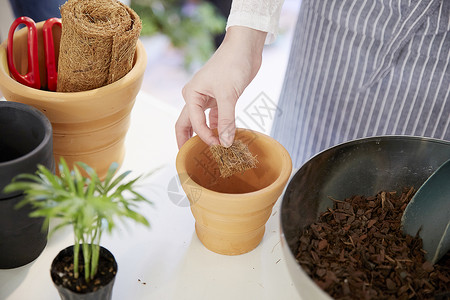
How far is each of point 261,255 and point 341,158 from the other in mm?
202

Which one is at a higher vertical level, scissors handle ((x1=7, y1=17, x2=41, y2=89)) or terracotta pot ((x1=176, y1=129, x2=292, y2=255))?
scissors handle ((x1=7, y1=17, x2=41, y2=89))

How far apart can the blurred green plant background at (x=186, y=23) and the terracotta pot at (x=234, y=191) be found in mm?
1813

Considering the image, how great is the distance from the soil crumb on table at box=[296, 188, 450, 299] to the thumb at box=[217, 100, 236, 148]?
6.9 inches

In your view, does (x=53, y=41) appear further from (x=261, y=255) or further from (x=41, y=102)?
(x=261, y=255)

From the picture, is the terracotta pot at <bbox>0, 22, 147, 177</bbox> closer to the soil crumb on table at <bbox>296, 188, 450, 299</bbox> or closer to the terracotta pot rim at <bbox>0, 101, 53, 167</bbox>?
the terracotta pot rim at <bbox>0, 101, 53, 167</bbox>

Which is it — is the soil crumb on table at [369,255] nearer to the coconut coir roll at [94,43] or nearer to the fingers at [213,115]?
the fingers at [213,115]

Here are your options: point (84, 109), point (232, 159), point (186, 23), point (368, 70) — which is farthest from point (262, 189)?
point (186, 23)

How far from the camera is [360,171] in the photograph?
695 mm

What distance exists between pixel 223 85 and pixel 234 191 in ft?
0.60

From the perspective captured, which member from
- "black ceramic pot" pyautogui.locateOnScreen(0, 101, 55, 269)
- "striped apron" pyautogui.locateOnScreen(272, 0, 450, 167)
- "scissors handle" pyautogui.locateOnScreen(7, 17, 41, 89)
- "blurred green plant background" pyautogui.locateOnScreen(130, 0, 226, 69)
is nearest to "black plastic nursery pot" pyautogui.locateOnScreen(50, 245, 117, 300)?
"black ceramic pot" pyautogui.locateOnScreen(0, 101, 55, 269)

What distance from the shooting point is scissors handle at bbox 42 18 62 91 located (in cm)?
79

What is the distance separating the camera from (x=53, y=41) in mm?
833

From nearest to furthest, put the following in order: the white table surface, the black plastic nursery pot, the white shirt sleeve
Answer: the black plastic nursery pot → the white table surface → the white shirt sleeve

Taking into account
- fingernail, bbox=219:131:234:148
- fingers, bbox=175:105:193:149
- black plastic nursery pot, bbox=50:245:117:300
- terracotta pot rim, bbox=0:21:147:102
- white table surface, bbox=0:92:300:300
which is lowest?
white table surface, bbox=0:92:300:300
